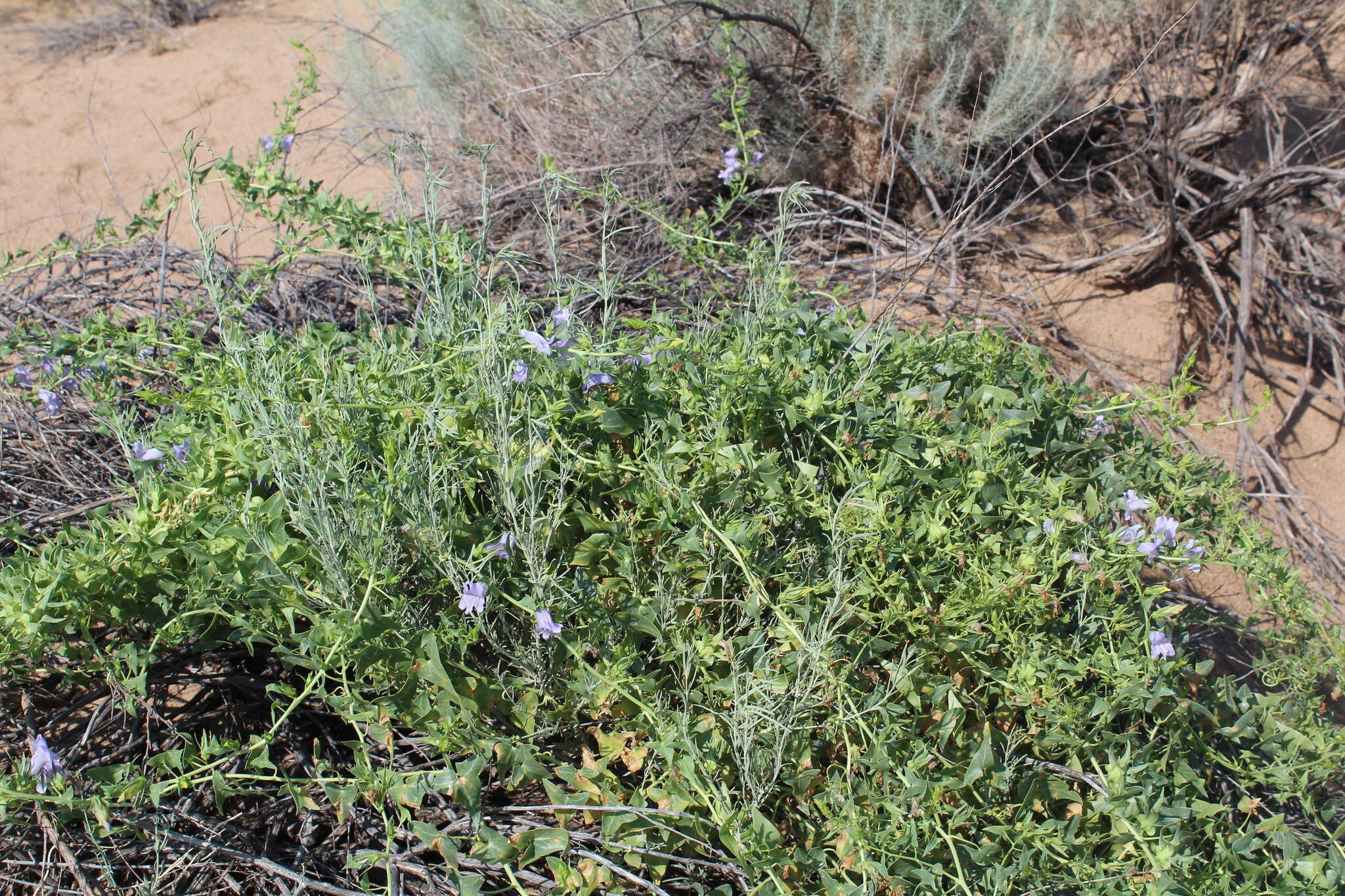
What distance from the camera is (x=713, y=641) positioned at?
5.11 feet

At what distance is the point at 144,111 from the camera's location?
15.8ft

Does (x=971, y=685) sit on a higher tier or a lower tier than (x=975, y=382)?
lower

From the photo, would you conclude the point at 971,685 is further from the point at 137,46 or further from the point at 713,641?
the point at 137,46

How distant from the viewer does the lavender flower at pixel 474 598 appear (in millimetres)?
1415

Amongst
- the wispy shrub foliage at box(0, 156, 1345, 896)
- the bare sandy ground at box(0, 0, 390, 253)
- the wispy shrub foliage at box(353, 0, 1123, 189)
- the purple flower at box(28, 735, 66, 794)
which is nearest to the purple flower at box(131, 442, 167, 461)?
the wispy shrub foliage at box(0, 156, 1345, 896)

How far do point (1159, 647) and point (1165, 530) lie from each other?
237 millimetres

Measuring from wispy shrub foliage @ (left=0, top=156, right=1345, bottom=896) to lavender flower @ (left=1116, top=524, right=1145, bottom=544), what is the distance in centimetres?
2

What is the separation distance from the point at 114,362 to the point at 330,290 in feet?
2.98

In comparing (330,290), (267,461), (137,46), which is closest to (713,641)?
(267,461)

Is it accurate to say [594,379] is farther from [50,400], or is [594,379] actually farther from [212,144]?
[212,144]

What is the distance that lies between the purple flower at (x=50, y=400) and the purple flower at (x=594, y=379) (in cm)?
128

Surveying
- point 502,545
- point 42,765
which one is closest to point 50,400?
point 42,765

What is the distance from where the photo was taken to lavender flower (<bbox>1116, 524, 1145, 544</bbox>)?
1.70 meters

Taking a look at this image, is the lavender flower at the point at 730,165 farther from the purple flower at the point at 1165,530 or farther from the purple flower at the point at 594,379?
the purple flower at the point at 1165,530
